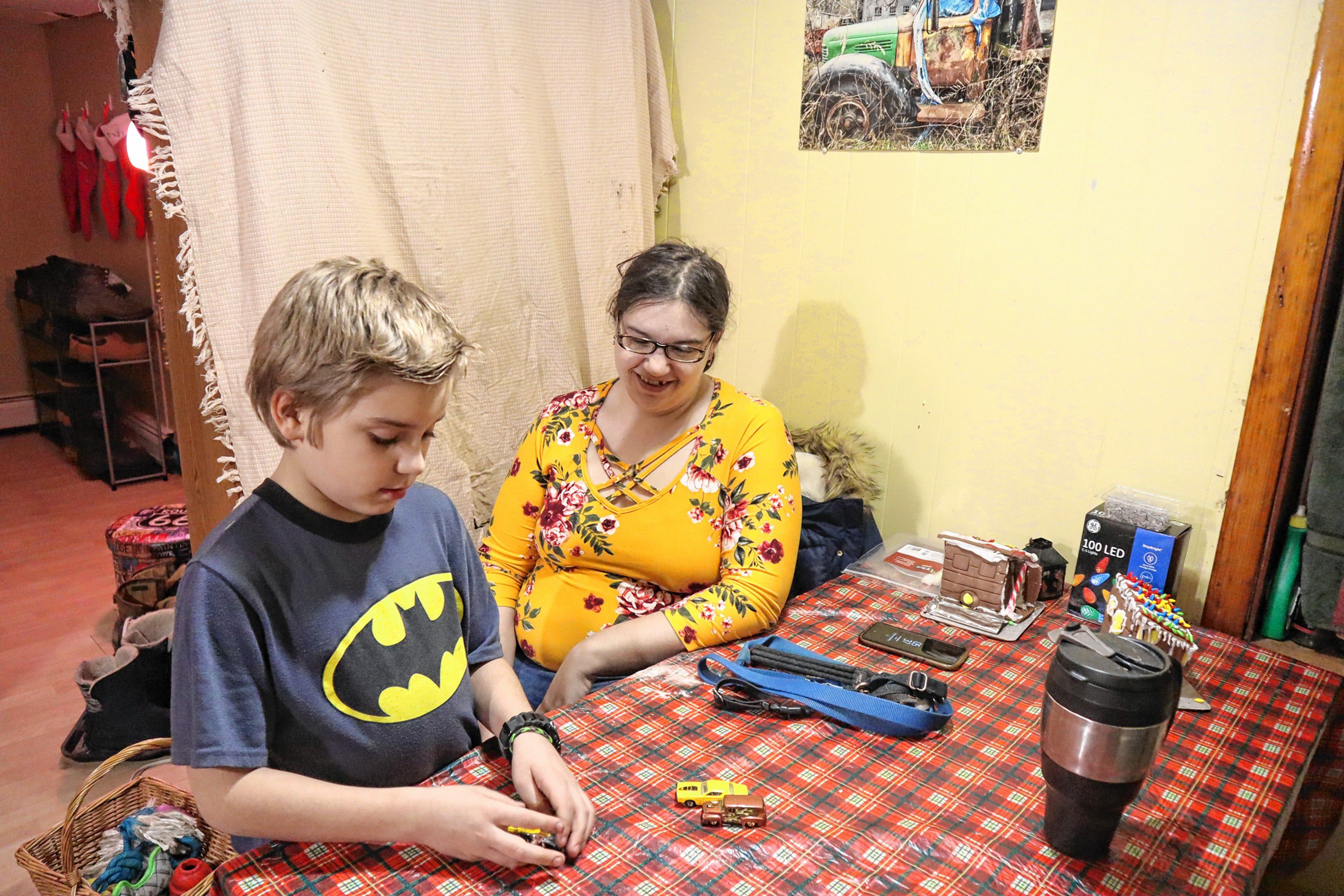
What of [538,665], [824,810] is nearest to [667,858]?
[824,810]

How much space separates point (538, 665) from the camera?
1703 mm

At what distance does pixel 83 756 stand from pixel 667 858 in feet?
7.02

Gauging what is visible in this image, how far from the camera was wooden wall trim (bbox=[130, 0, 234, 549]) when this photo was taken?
166 centimetres

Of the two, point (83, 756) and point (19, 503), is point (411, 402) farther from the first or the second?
point (19, 503)

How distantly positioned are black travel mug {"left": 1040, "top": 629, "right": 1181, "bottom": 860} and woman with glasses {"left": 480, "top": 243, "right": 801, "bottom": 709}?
61 centimetres

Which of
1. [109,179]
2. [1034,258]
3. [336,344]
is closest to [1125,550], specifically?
[1034,258]

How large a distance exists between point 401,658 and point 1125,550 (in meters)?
1.23

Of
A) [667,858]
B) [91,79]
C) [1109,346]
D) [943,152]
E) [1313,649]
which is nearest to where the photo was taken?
[667,858]

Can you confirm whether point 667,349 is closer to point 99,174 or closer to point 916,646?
point 916,646

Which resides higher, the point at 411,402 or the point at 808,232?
the point at 808,232

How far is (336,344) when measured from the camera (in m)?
0.90

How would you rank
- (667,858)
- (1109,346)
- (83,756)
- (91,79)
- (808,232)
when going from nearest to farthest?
(667,858)
(1109,346)
(808,232)
(83,756)
(91,79)

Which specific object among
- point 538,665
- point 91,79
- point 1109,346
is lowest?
point 538,665

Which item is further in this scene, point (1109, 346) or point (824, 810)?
point (1109, 346)
